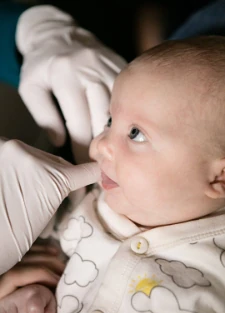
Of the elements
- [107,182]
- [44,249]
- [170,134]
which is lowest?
[44,249]

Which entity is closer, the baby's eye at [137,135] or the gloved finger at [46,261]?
the baby's eye at [137,135]

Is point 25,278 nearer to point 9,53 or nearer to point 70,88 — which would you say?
point 70,88

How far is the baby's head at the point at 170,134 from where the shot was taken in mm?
556

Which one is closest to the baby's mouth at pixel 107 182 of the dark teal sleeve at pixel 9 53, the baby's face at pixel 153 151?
the baby's face at pixel 153 151

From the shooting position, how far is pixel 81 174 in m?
0.64

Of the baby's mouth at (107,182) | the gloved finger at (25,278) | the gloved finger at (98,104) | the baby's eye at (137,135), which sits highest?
the baby's eye at (137,135)

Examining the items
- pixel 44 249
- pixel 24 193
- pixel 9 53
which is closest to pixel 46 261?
pixel 44 249

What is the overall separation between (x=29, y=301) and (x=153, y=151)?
270 millimetres

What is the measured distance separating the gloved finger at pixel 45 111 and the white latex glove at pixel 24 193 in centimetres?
12

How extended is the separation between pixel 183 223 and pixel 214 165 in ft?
0.34

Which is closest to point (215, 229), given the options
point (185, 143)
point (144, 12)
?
point (185, 143)

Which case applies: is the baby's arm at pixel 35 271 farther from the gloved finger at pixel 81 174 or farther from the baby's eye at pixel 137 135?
the baby's eye at pixel 137 135

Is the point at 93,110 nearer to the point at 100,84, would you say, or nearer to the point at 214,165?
the point at 100,84

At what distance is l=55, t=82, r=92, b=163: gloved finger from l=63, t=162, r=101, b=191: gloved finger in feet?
0.34
